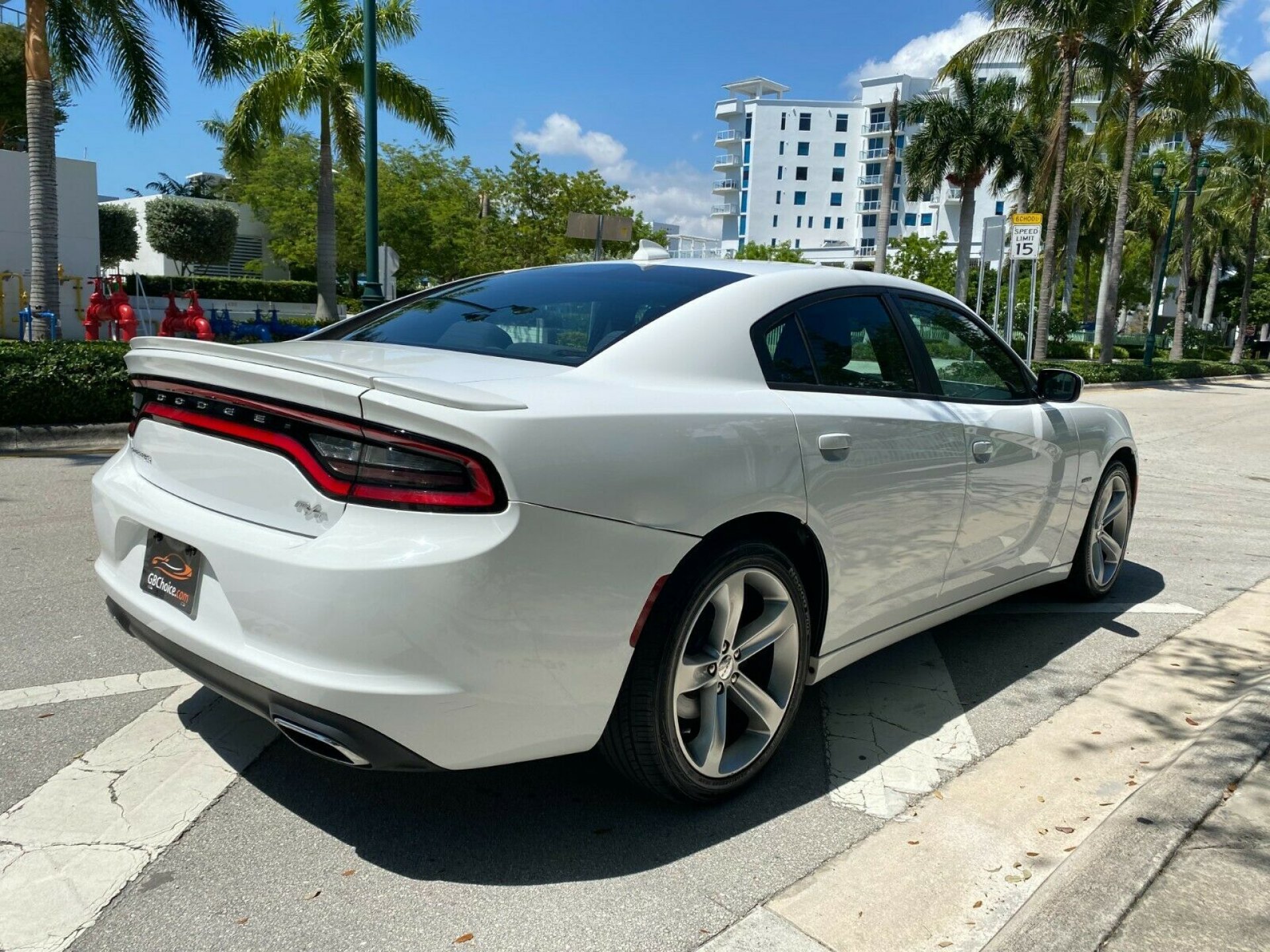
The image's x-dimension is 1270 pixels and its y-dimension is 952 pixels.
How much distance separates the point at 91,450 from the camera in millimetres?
9484

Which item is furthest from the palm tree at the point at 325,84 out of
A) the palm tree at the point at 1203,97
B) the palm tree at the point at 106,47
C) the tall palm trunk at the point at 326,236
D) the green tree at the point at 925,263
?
the green tree at the point at 925,263

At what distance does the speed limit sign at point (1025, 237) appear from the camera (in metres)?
20.1

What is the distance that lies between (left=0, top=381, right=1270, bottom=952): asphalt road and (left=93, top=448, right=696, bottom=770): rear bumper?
373mm

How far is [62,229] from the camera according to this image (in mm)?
20781

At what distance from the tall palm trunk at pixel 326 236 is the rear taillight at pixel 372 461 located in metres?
22.0

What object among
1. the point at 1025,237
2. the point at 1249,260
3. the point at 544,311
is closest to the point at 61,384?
the point at 544,311

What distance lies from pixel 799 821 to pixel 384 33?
22.3 meters

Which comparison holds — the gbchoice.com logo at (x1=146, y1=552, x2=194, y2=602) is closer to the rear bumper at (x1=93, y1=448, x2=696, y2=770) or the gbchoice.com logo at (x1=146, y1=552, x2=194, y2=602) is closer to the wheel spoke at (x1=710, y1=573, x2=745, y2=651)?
the rear bumper at (x1=93, y1=448, x2=696, y2=770)

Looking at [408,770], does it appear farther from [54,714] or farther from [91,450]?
[91,450]

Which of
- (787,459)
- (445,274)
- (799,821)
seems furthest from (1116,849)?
(445,274)

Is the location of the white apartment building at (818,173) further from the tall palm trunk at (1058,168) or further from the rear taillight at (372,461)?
the rear taillight at (372,461)

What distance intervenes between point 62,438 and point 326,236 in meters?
15.9

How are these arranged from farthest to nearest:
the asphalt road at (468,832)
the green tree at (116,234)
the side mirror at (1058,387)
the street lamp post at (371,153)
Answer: the green tree at (116,234), the street lamp post at (371,153), the side mirror at (1058,387), the asphalt road at (468,832)

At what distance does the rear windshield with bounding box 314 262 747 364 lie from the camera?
10.2ft
